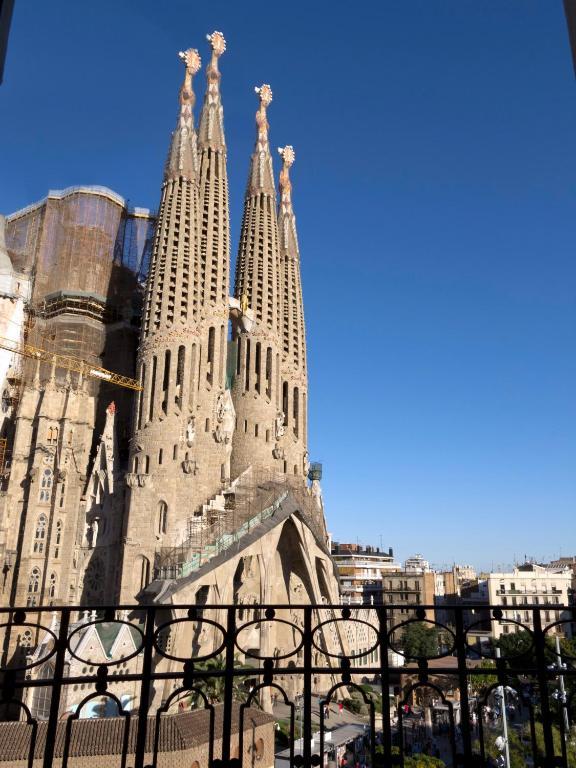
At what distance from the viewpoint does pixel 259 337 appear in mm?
43844

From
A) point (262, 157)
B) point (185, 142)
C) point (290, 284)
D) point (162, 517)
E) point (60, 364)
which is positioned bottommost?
point (162, 517)

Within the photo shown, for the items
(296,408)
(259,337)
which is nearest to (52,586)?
(296,408)

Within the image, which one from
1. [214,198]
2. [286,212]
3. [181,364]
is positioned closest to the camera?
[181,364]

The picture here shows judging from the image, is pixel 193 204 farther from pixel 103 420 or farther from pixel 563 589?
pixel 563 589

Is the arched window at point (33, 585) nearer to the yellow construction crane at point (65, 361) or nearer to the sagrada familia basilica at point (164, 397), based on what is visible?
the sagrada familia basilica at point (164, 397)

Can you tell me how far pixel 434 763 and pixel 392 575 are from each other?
53.7m

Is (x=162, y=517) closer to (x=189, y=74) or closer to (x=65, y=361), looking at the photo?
(x=65, y=361)

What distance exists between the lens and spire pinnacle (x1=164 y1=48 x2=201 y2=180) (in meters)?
40.6

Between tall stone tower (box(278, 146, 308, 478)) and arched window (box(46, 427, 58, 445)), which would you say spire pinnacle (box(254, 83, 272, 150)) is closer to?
tall stone tower (box(278, 146, 308, 478))

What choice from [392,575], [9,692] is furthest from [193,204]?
[392,575]

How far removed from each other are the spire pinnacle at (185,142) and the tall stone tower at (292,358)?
10.7 metres

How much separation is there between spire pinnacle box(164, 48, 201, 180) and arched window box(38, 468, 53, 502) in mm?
19571

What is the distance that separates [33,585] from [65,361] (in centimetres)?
1423

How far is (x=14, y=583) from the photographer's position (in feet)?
110
